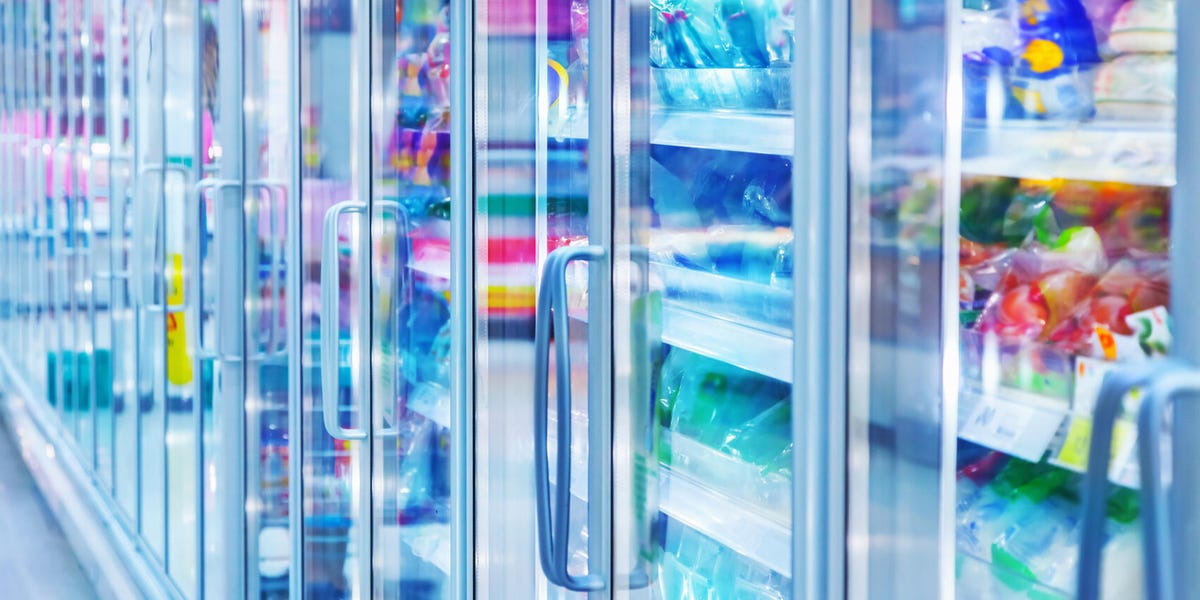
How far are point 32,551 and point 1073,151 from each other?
205 inches

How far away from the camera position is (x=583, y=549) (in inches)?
71.2

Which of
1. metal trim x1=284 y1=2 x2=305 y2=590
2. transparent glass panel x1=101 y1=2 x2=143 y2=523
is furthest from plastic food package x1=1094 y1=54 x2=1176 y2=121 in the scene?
transparent glass panel x1=101 y1=2 x2=143 y2=523

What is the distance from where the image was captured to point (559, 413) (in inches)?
62.8

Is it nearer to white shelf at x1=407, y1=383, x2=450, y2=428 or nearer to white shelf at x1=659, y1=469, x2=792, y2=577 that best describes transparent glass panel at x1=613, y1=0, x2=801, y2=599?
white shelf at x1=659, y1=469, x2=792, y2=577

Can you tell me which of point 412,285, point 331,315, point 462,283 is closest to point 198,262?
point 331,315

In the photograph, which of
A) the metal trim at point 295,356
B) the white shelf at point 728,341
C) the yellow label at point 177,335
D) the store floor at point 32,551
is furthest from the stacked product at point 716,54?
the store floor at point 32,551

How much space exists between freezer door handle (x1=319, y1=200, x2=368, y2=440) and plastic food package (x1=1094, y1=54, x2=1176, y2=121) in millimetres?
1726

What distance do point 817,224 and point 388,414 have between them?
147cm

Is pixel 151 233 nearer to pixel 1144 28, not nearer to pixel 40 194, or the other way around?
pixel 40 194

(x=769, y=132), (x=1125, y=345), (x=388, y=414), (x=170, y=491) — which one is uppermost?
(x=769, y=132)

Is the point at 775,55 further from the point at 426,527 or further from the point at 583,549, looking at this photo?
the point at 426,527

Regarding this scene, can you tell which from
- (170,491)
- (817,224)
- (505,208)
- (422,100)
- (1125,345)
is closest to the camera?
(1125,345)

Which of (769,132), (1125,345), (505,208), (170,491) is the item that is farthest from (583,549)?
(170,491)

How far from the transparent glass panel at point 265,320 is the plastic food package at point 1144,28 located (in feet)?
8.47
